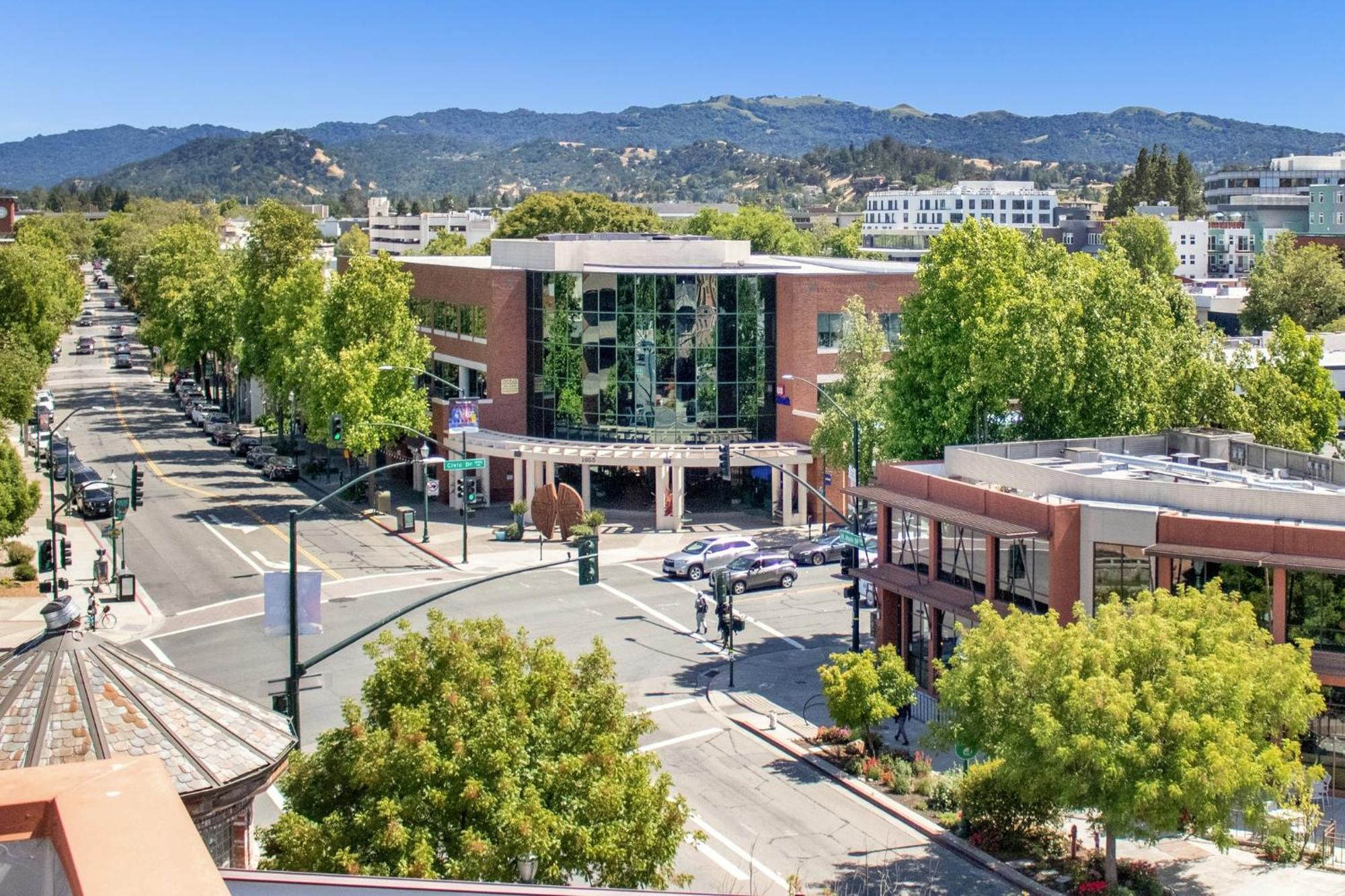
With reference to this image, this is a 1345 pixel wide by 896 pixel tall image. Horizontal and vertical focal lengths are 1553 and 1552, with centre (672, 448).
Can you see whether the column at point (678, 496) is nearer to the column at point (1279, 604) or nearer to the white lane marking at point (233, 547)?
the white lane marking at point (233, 547)

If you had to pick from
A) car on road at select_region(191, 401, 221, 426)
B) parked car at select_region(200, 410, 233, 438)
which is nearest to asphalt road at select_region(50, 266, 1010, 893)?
parked car at select_region(200, 410, 233, 438)

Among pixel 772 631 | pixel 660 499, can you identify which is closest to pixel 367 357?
pixel 660 499

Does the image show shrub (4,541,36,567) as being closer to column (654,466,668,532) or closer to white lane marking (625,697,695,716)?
column (654,466,668,532)

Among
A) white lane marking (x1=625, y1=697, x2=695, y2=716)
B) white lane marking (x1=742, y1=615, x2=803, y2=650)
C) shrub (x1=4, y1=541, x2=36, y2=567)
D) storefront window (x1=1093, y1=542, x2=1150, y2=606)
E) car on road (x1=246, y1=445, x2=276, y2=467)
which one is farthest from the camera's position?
car on road (x1=246, y1=445, x2=276, y2=467)

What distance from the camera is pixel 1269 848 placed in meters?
29.4

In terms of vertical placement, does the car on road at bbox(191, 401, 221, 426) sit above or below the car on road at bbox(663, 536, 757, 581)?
above

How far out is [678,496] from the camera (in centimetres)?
6462

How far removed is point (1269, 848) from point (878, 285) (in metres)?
41.5

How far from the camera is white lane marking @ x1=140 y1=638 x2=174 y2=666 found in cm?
4359

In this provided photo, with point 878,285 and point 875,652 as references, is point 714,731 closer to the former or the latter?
point 875,652

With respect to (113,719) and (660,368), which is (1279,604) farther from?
(660,368)

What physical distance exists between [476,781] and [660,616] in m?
29.2

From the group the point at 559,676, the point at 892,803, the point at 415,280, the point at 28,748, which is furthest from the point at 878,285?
the point at 28,748

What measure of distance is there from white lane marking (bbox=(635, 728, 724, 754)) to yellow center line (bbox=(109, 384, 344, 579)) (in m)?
21.9
